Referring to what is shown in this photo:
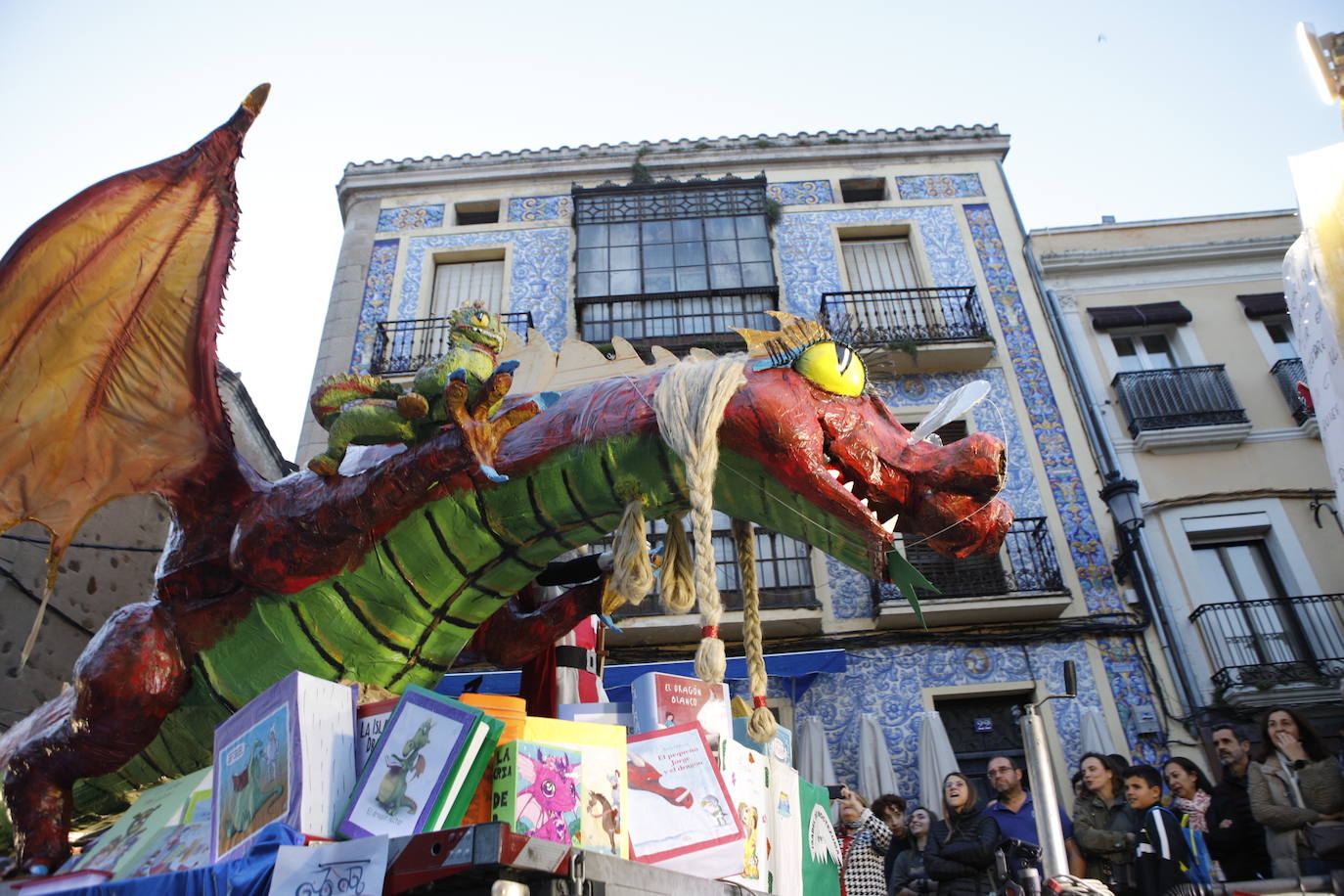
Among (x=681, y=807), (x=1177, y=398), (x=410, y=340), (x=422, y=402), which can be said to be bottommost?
(x=681, y=807)

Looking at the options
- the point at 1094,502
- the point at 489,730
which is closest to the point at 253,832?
the point at 489,730

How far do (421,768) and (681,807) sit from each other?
2.22 ft

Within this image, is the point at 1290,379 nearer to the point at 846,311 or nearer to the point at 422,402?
the point at 846,311

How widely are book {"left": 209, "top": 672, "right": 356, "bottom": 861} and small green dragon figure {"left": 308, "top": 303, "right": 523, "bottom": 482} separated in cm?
80

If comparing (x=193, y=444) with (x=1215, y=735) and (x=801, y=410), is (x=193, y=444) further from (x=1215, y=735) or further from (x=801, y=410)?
(x=1215, y=735)

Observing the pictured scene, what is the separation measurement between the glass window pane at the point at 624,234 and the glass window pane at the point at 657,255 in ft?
A: 0.66

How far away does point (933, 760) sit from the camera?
8.19 meters

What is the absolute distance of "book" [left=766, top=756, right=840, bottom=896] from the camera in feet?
9.18

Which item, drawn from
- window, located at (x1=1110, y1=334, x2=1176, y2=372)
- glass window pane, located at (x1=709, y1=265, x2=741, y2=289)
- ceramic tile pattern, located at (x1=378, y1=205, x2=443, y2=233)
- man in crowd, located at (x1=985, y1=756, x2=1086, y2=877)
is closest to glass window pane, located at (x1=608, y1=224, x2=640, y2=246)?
glass window pane, located at (x1=709, y1=265, x2=741, y2=289)

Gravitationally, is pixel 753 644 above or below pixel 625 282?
below

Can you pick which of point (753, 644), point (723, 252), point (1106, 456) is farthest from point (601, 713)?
point (723, 252)

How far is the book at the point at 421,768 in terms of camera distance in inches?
78.3

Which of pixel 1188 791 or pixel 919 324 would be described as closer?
pixel 1188 791

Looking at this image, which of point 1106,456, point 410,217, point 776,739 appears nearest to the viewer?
point 776,739
